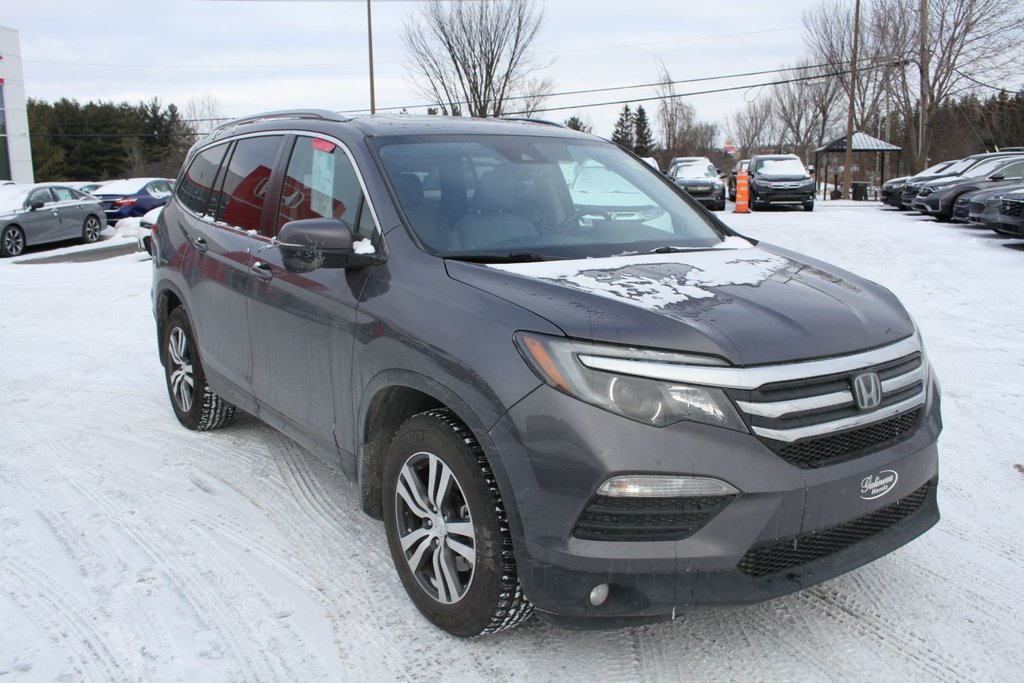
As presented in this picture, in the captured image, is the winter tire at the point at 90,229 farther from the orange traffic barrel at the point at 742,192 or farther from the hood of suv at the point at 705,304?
the hood of suv at the point at 705,304

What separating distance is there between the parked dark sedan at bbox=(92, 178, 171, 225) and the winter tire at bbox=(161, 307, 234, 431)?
2197cm

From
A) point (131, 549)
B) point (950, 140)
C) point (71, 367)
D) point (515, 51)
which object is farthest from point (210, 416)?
point (950, 140)

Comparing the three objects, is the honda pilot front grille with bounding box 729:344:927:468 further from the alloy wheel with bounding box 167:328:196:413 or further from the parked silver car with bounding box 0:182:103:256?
the parked silver car with bounding box 0:182:103:256

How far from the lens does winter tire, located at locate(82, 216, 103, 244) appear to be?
838 inches

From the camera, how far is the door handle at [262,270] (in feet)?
13.1

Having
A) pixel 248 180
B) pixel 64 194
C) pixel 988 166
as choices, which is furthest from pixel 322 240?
pixel 988 166

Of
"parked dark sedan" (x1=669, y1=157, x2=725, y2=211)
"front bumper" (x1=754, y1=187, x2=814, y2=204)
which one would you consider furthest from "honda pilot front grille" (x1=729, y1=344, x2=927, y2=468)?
"parked dark sedan" (x1=669, y1=157, x2=725, y2=211)

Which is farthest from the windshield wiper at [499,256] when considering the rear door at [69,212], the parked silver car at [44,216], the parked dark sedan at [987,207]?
the rear door at [69,212]

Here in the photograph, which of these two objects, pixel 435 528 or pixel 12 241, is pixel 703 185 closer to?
pixel 12 241

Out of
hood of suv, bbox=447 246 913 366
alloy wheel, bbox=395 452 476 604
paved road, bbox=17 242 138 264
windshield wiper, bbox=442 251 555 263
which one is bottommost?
alloy wheel, bbox=395 452 476 604

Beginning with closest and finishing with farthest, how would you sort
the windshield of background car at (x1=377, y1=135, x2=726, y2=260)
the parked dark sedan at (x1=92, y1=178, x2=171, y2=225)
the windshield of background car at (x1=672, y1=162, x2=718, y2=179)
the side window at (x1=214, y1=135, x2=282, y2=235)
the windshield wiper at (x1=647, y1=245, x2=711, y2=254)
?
the windshield of background car at (x1=377, y1=135, x2=726, y2=260)
the windshield wiper at (x1=647, y1=245, x2=711, y2=254)
the side window at (x1=214, y1=135, x2=282, y2=235)
the parked dark sedan at (x1=92, y1=178, x2=171, y2=225)
the windshield of background car at (x1=672, y1=162, x2=718, y2=179)

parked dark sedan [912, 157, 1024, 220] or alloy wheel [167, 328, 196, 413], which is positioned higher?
parked dark sedan [912, 157, 1024, 220]

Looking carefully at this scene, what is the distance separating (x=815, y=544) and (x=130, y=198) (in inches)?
1049

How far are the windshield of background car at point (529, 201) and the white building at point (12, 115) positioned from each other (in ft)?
131
